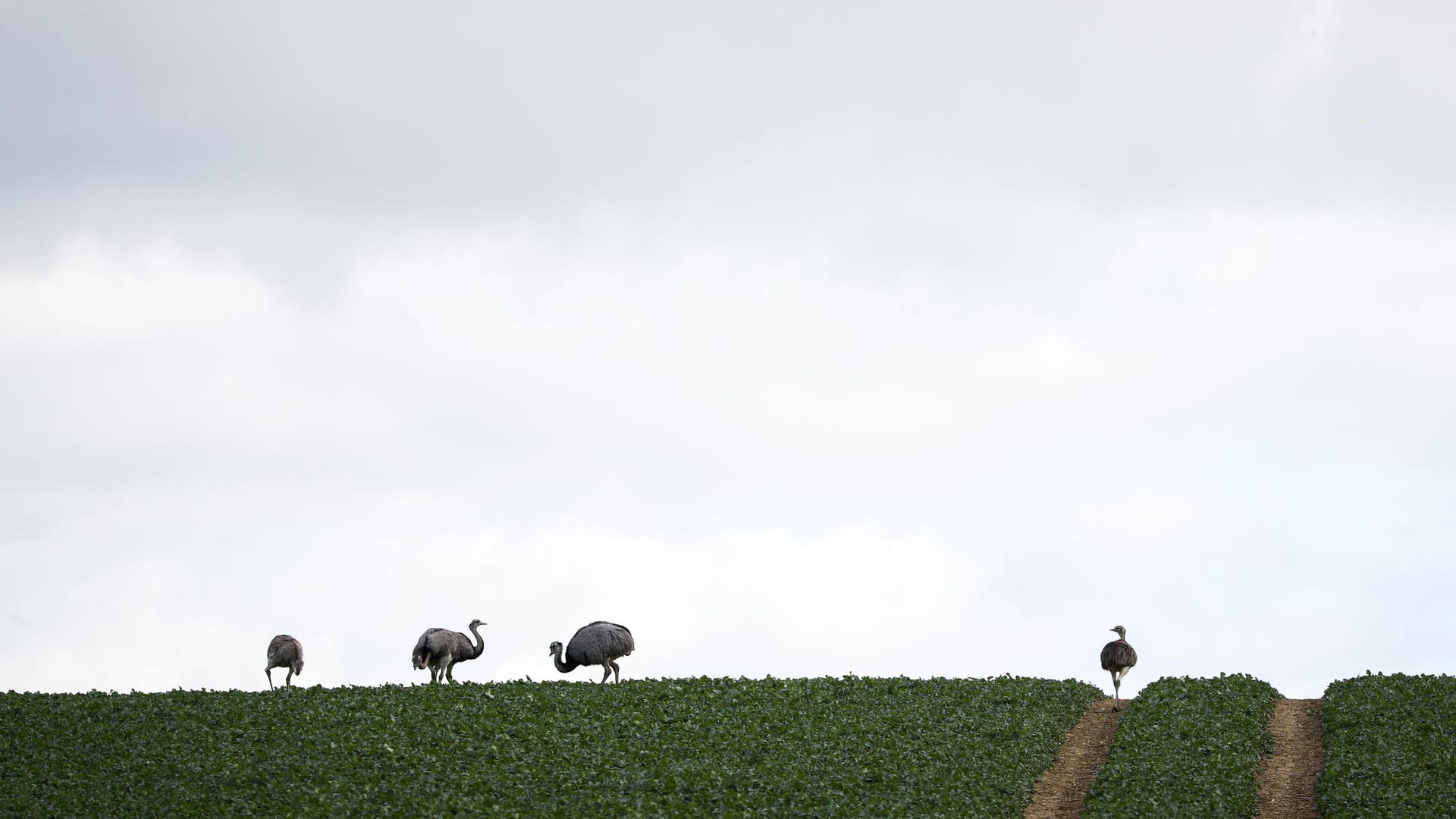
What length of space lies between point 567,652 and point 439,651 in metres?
4.12

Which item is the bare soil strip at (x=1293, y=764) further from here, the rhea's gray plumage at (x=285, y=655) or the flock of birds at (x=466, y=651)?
the rhea's gray plumage at (x=285, y=655)

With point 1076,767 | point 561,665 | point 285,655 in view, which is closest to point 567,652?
point 561,665

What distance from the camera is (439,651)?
4053 centimetres

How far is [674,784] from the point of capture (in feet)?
91.3

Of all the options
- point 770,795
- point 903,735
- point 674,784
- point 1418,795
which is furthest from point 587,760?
point 1418,795

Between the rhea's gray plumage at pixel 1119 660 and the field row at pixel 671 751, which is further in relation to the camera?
the rhea's gray plumage at pixel 1119 660

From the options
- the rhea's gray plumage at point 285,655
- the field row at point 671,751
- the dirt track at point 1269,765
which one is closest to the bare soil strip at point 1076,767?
the dirt track at point 1269,765

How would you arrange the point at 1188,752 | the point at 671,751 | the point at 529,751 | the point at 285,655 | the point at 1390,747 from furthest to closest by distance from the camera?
the point at 285,655, the point at 1188,752, the point at 1390,747, the point at 671,751, the point at 529,751

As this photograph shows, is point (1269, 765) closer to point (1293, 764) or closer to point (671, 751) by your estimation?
point (1293, 764)

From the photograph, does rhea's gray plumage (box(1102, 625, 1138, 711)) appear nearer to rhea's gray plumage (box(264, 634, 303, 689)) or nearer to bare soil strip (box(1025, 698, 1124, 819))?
bare soil strip (box(1025, 698, 1124, 819))

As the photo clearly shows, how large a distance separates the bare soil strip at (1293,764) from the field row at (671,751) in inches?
17.8

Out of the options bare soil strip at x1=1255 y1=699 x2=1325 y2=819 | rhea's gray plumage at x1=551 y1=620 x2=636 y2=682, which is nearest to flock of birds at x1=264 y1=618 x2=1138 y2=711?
rhea's gray plumage at x1=551 y1=620 x2=636 y2=682

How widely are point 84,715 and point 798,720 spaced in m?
17.6

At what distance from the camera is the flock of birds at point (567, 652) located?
132ft
